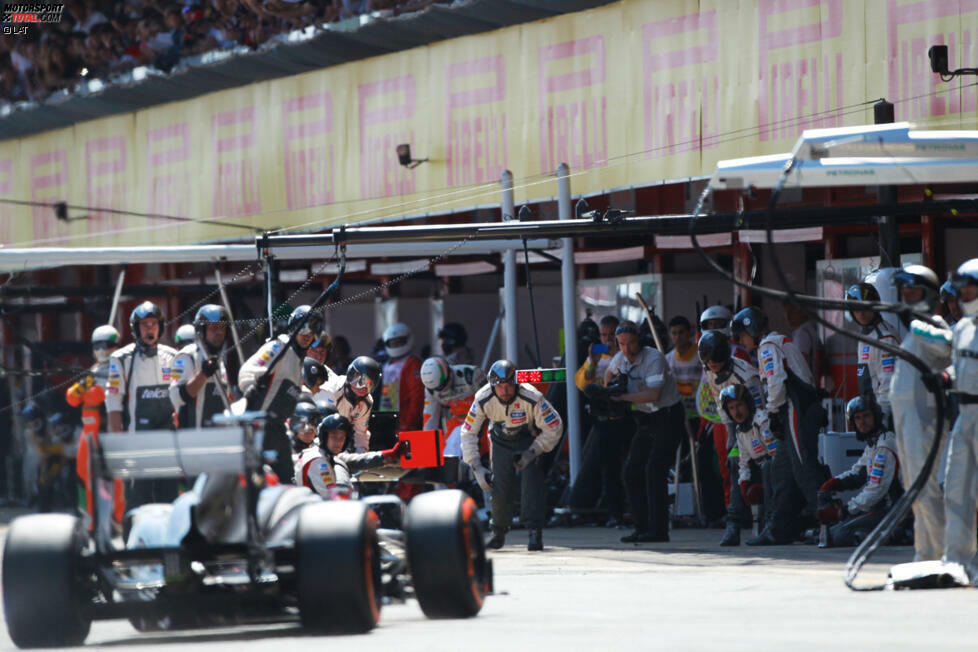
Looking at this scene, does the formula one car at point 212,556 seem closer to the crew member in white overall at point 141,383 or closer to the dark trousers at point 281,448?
the dark trousers at point 281,448

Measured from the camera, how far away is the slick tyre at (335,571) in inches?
313

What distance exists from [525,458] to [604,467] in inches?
69.3

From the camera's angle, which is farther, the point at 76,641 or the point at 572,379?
the point at 572,379

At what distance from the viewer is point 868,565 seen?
11688 millimetres

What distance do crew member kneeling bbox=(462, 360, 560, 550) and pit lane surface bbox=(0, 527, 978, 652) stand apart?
136 cm

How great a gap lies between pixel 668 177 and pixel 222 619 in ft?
30.0

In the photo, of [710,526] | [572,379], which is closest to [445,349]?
[572,379]

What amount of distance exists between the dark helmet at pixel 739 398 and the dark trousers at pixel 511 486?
160cm

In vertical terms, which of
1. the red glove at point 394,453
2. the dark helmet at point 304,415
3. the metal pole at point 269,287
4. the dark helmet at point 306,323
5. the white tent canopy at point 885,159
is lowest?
the red glove at point 394,453

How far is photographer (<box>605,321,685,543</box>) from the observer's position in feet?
46.5

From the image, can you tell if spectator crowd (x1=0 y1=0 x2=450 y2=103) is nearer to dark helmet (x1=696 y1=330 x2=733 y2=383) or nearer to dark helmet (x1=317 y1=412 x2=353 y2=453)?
dark helmet (x1=696 y1=330 x2=733 y2=383)

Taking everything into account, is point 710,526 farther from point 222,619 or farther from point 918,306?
point 222,619

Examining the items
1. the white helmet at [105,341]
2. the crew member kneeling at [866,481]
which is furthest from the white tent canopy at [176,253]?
the crew member kneeling at [866,481]
